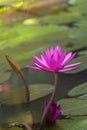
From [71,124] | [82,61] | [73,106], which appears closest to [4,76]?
[82,61]

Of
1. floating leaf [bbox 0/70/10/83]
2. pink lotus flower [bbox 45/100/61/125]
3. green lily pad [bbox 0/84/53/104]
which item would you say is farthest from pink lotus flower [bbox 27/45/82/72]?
floating leaf [bbox 0/70/10/83]

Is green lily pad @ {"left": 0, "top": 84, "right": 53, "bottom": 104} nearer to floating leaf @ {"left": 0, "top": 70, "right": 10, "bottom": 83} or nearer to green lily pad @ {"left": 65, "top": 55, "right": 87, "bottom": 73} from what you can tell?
floating leaf @ {"left": 0, "top": 70, "right": 10, "bottom": 83}

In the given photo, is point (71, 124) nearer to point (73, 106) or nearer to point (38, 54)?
point (73, 106)

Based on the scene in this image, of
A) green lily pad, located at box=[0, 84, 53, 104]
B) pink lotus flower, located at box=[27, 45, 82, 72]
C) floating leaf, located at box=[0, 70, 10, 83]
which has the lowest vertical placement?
green lily pad, located at box=[0, 84, 53, 104]

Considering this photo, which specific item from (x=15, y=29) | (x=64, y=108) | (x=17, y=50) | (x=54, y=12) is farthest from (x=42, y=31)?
(x=64, y=108)

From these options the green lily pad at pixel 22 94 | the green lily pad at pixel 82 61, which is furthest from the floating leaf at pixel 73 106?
the green lily pad at pixel 82 61

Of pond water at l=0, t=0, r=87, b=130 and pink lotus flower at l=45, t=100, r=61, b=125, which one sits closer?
pink lotus flower at l=45, t=100, r=61, b=125

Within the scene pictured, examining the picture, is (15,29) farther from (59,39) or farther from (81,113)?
(81,113)
